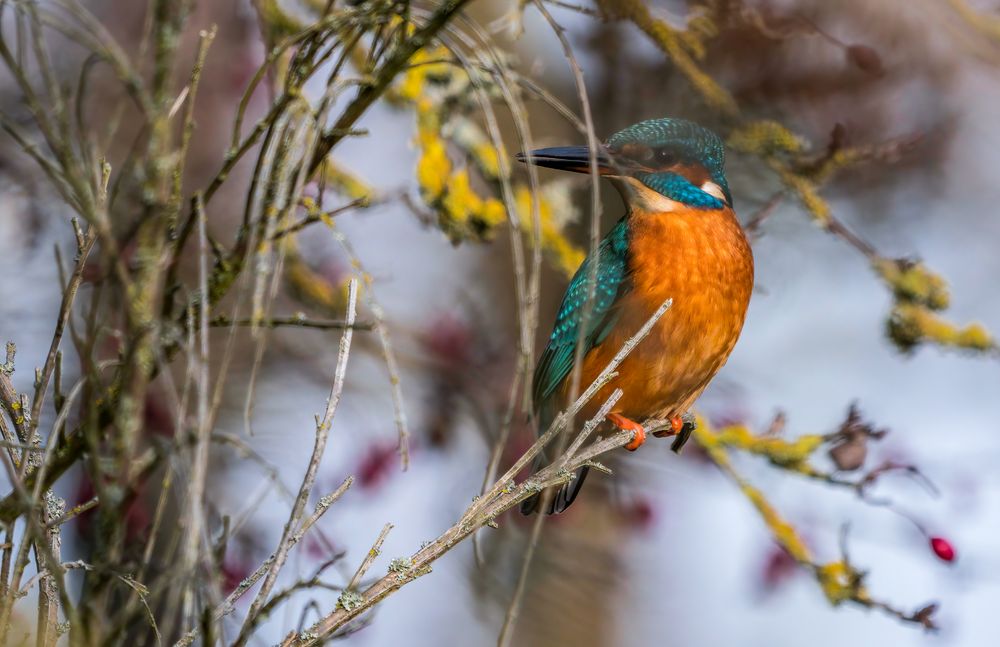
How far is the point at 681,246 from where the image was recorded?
222cm

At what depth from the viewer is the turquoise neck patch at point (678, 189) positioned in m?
2.26

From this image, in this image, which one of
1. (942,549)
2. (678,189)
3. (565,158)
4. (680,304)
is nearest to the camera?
(565,158)

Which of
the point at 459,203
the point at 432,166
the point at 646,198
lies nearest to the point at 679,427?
the point at 646,198

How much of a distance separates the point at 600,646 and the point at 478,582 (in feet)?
3.99

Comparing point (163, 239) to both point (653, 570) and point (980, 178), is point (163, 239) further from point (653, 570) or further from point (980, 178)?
point (653, 570)

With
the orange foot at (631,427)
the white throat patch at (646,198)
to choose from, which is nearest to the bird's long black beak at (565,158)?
the white throat patch at (646,198)

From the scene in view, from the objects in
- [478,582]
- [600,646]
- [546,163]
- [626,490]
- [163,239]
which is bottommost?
[600,646]

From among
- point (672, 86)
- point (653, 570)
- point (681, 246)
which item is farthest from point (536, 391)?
point (653, 570)

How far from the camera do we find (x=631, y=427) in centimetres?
218

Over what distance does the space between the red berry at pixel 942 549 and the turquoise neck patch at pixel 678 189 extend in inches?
54.2

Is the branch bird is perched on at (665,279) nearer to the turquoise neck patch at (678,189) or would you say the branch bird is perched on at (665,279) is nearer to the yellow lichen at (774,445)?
the turquoise neck patch at (678,189)

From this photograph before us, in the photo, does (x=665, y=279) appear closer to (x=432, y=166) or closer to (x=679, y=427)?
(x=679, y=427)

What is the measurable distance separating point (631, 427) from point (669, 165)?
557mm

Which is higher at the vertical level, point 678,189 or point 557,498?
point 678,189
